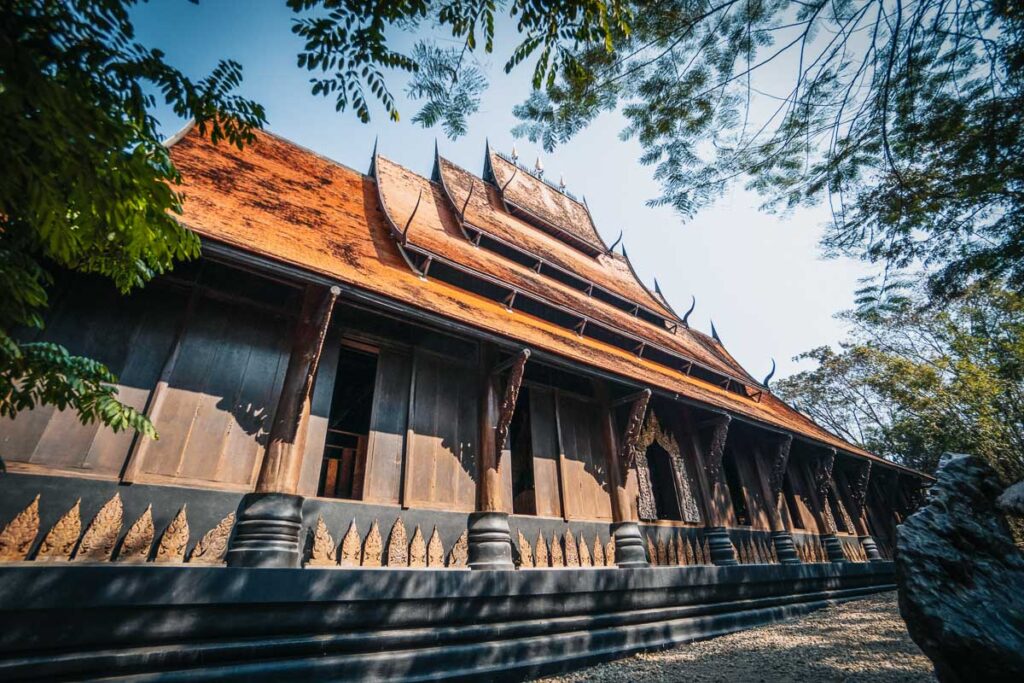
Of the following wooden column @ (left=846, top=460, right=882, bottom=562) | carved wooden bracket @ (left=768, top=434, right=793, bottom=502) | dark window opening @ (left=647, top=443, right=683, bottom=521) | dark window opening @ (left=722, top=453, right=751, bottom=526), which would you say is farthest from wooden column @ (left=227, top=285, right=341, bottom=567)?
wooden column @ (left=846, top=460, right=882, bottom=562)

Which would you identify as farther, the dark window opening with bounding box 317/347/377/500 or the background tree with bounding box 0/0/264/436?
the dark window opening with bounding box 317/347/377/500

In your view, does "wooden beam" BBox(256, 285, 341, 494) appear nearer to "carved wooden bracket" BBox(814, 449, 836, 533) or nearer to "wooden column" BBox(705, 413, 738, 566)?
"wooden column" BBox(705, 413, 738, 566)

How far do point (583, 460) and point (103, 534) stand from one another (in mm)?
5255

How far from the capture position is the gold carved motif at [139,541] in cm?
330

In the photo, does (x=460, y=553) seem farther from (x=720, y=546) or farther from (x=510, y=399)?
(x=720, y=546)

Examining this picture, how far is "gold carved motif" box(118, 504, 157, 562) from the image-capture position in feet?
10.8

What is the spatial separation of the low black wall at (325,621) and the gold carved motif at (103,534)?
0.39 metres

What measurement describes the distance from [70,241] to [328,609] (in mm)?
3035

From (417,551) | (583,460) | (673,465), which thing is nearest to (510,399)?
(417,551)

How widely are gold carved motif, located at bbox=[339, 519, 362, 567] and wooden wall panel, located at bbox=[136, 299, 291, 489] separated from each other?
0.99 m

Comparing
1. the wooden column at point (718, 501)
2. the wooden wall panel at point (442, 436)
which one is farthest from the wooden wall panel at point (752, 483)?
the wooden wall panel at point (442, 436)

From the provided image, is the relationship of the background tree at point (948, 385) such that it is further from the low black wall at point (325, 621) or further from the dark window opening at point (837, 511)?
the low black wall at point (325, 621)

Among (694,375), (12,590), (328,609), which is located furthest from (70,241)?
(694,375)

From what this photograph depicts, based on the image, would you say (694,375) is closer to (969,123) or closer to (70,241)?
(969,123)
